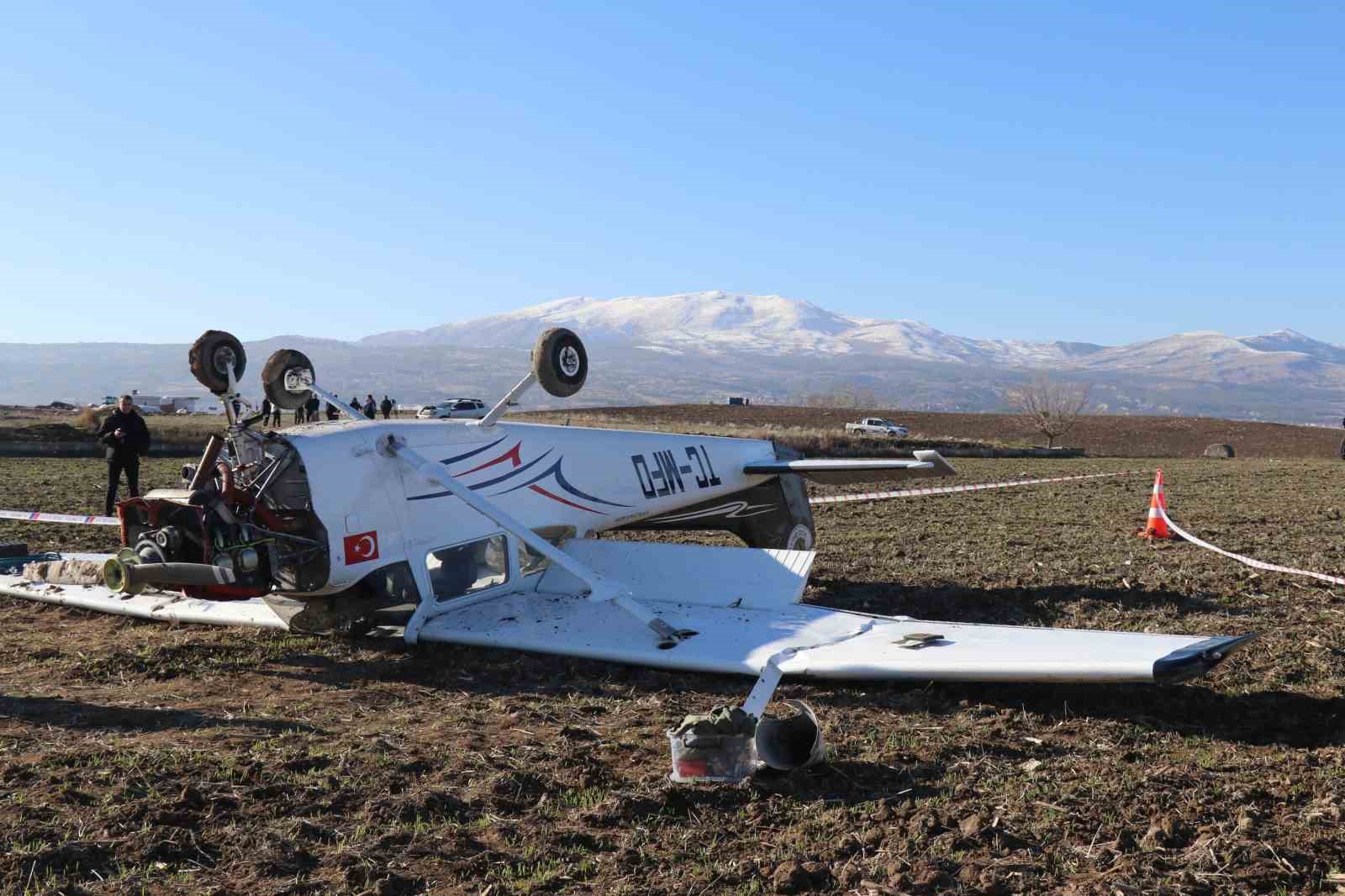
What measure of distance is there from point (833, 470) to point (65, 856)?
31.2 ft

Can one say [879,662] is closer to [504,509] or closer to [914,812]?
[914,812]

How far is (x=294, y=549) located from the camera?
8945 mm

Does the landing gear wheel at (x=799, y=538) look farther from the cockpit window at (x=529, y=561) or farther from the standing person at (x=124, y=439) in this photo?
the standing person at (x=124, y=439)

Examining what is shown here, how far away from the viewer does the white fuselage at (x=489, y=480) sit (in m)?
9.16

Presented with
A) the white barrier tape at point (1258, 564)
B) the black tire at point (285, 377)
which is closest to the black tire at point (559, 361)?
the black tire at point (285, 377)

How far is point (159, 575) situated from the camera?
26.1 feet

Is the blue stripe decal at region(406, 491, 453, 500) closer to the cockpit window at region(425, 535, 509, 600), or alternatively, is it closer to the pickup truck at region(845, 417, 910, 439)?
the cockpit window at region(425, 535, 509, 600)

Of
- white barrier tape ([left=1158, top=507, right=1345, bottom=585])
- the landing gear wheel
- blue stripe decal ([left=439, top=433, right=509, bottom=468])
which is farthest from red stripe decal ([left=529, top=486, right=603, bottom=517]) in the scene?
white barrier tape ([left=1158, top=507, right=1345, bottom=585])

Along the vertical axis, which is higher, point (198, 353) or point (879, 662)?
point (198, 353)

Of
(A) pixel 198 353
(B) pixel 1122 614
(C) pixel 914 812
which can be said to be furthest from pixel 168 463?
(C) pixel 914 812

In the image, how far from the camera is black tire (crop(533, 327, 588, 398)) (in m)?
9.95

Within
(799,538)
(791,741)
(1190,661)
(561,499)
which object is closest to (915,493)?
(799,538)

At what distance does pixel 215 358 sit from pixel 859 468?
7.08m

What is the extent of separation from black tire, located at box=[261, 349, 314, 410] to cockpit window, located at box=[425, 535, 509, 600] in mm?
2542
